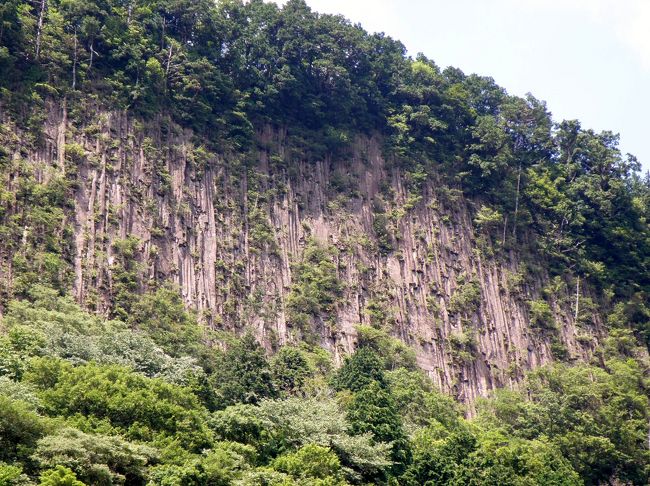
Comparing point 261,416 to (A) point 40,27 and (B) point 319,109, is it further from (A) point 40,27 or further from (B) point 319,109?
(B) point 319,109

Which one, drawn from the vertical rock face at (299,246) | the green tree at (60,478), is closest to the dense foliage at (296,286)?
the green tree at (60,478)

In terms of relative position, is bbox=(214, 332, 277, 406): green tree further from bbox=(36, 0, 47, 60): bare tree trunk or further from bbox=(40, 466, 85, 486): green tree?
bbox=(36, 0, 47, 60): bare tree trunk

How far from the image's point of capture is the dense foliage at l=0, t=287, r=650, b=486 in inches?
1256

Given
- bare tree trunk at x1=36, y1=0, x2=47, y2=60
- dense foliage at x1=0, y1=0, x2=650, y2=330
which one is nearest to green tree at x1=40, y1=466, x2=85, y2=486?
dense foliage at x1=0, y1=0, x2=650, y2=330

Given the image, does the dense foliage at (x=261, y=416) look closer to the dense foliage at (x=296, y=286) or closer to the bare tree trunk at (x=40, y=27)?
the dense foliage at (x=296, y=286)

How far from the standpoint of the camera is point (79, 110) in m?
50.5

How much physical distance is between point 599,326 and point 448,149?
13210mm

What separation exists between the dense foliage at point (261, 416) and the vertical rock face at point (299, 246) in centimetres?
238

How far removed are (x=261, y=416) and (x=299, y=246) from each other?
17.8 metres

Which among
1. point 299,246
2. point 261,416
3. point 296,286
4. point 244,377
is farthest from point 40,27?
point 261,416

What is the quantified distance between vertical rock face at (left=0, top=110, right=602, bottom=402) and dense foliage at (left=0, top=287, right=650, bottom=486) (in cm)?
238

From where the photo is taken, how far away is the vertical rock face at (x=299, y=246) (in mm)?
49062

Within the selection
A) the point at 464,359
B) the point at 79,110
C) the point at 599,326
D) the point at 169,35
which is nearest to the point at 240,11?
the point at 169,35

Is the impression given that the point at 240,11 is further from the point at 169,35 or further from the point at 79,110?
the point at 79,110
